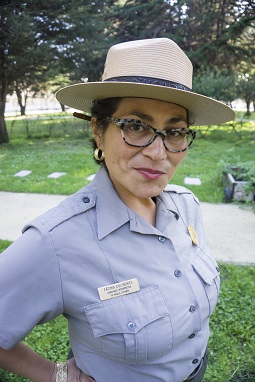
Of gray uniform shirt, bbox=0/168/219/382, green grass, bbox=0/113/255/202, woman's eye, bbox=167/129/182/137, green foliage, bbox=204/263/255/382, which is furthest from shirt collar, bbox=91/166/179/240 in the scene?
green grass, bbox=0/113/255/202

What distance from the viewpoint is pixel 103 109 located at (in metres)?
1.17

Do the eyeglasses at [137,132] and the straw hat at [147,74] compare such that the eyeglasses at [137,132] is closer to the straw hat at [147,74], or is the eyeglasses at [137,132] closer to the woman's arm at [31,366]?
the straw hat at [147,74]

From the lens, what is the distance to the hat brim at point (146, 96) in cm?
104

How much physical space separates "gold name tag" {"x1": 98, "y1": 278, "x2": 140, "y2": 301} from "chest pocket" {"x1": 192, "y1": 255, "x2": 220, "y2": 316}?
1.05 feet

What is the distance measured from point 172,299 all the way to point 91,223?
393mm

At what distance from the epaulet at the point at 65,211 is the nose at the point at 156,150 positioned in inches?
10.4

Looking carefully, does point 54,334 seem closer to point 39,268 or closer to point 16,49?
point 39,268

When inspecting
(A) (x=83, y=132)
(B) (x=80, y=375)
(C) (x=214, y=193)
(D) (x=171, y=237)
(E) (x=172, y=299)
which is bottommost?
(A) (x=83, y=132)

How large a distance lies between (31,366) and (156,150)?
2.90 ft

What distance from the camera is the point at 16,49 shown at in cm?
1127

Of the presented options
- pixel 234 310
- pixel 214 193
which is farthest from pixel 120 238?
pixel 214 193

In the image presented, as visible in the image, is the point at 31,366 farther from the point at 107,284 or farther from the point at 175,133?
the point at 175,133

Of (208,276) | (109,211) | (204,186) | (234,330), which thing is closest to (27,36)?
(204,186)

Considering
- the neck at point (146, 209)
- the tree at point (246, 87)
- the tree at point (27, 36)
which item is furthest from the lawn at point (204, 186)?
the tree at point (27, 36)
